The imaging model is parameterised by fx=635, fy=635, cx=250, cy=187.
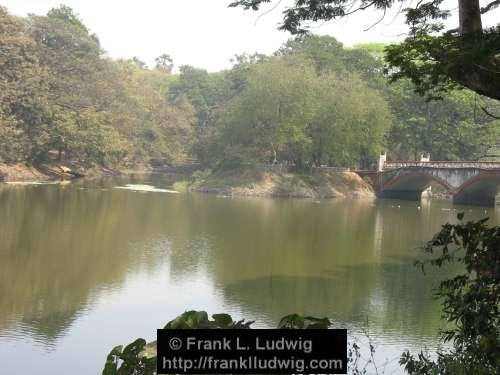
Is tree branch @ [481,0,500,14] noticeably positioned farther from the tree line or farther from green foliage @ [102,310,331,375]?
the tree line

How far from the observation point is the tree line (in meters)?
47.8

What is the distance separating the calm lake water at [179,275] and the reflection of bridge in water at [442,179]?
1452 centimetres

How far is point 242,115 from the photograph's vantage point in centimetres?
5072

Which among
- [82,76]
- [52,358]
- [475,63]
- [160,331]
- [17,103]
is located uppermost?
[82,76]

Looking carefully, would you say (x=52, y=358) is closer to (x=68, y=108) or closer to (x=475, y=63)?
(x=475, y=63)

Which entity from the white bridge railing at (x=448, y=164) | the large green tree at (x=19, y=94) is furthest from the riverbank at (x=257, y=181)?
the white bridge railing at (x=448, y=164)

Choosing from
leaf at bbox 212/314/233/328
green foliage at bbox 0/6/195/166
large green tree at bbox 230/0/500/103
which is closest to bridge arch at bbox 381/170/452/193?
green foliage at bbox 0/6/195/166

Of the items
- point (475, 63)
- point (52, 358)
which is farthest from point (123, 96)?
point (475, 63)

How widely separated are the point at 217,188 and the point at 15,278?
33.4 meters

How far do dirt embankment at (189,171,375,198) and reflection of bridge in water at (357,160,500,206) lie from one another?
2.13 m

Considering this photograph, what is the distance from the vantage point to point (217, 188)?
5041cm

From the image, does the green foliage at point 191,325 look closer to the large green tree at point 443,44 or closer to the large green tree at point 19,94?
the large green tree at point 443,44

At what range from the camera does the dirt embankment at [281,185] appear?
165ft

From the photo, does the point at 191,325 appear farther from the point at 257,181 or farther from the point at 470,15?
the point at 257,181
